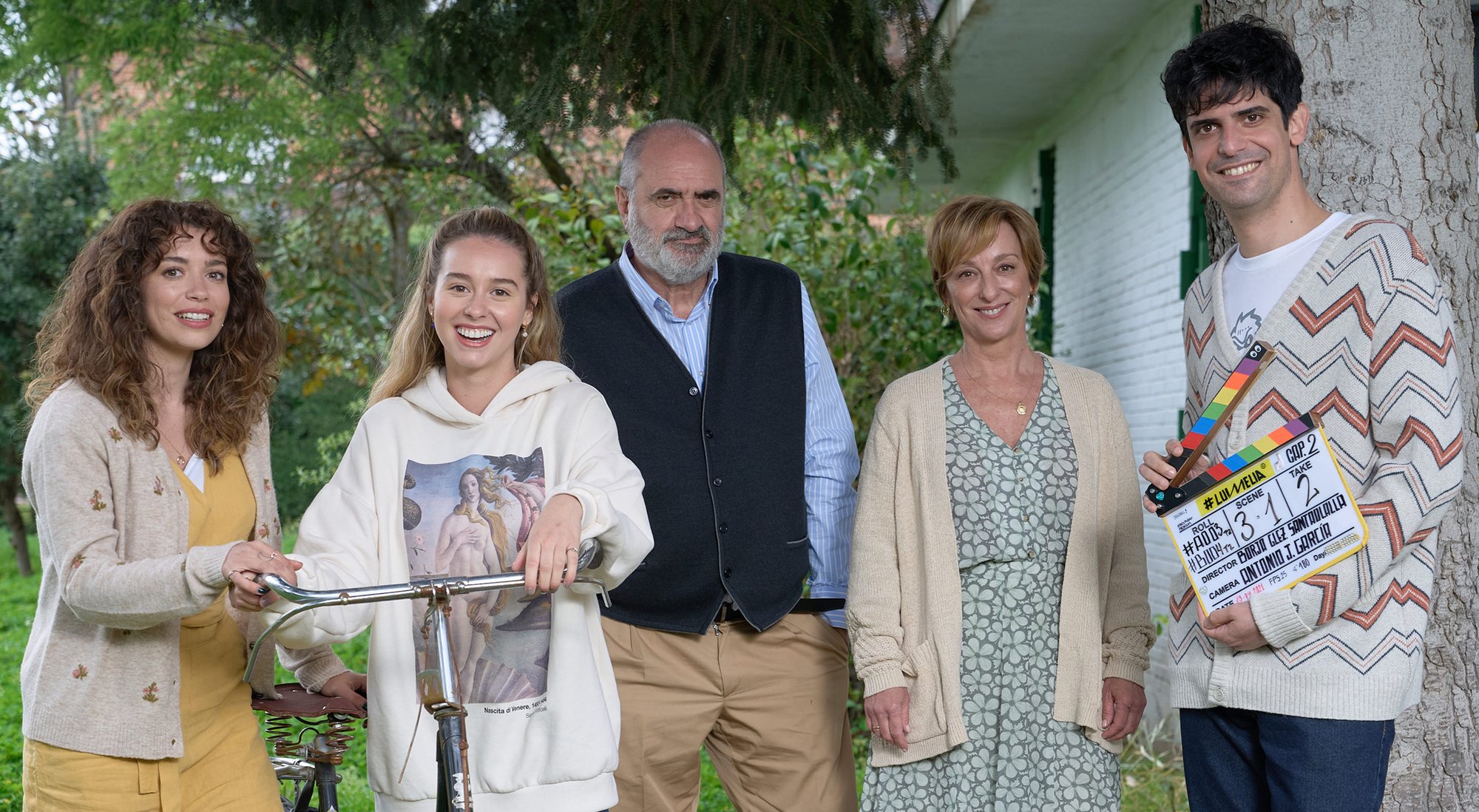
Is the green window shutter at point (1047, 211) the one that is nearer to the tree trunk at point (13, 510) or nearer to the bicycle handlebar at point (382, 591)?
the bicycle handlebar at point (382, 591)

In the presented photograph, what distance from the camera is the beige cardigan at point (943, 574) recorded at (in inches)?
116

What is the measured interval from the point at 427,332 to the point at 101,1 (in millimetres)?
6055

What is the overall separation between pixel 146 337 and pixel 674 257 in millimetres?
1342

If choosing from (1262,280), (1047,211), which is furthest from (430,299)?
(1047,211)

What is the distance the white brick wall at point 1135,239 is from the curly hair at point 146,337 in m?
4.96

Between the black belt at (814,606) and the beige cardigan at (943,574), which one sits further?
the black belt at (814,606)

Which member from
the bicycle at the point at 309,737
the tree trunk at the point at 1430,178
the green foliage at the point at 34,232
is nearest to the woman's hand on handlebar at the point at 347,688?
the bicycle at the point at 309,737

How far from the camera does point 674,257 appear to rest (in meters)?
3.47

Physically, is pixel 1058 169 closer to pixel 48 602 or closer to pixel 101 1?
pixel 101 1

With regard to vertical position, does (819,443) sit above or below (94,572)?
above

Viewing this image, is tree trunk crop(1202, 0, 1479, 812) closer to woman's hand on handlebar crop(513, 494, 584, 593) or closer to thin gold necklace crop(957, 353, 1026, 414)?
thin gold necklace crop(957, 353, 1026, 414)

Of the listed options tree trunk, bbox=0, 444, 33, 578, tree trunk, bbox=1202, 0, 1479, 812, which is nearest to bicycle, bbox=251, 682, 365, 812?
tree trunk, bbox=1202, 0, 1479, 812

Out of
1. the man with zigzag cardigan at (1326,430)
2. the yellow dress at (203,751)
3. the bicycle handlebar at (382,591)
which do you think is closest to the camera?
the bicycle handlebar at (382,591)

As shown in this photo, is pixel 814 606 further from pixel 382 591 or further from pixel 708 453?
pixel 382 591
